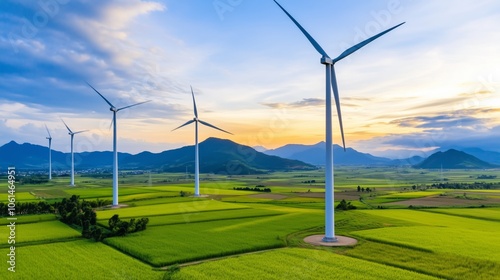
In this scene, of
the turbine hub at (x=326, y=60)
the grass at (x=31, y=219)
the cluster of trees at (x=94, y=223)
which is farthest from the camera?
the grass at (x=31, y=219)

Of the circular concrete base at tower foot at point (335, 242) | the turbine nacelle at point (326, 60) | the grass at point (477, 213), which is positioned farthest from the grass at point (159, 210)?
the turbine nacelle at point (326, 60)

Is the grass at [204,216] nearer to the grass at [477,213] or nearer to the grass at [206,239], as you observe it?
the grass at [206,239]

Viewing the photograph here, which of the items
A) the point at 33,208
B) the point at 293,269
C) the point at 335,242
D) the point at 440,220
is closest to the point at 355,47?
the point at 335,242

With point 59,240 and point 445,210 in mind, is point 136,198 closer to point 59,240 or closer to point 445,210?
point 59,240

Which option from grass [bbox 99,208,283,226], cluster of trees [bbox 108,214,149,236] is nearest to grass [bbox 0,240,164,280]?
cluster of trees [bbox 108,214,149,236]

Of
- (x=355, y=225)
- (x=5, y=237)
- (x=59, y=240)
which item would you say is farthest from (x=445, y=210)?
(x=5, y=237)

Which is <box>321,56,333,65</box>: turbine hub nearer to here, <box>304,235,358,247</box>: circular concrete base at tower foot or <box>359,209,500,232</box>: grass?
<box>304,235,358,247</box>: circular concrete base at tower foot
